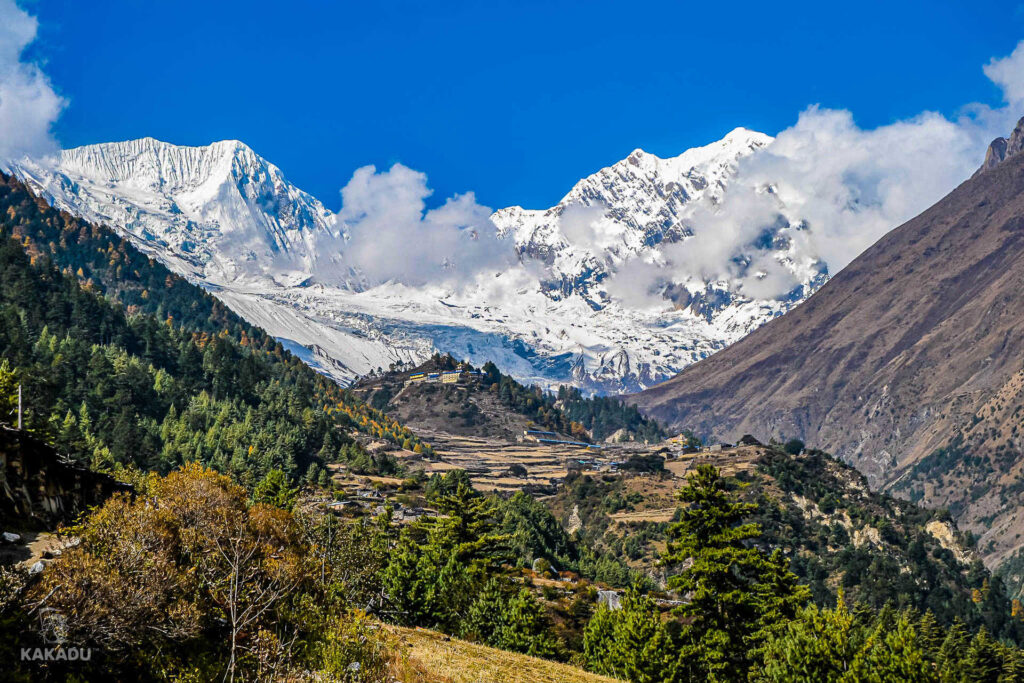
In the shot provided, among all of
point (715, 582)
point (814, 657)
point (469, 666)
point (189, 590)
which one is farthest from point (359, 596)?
point (814, 657)

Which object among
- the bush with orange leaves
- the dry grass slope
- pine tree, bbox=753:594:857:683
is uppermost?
the bush with orange leaves

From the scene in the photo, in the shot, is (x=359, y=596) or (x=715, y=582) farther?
(x=359, y=596)

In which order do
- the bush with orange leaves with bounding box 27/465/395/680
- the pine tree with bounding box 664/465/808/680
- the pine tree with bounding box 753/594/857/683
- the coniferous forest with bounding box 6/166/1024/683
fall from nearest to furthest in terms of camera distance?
the bush with orange leaves with bounding box 27/465/395/680, the coniferous forest with bounding box 6/166/1024/683, the pine tree with bounding box 664/465/808/680, the pine tree with bounding box 753/594/857/683

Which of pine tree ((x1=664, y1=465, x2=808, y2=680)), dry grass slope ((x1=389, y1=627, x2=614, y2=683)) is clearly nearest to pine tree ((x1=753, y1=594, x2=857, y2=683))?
pine tree ((x1=664, y1=465, x2=808, y2=680))

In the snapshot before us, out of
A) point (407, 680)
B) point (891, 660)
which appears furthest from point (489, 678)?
point (891, 660)

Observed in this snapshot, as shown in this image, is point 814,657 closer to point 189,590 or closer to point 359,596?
point 359,596

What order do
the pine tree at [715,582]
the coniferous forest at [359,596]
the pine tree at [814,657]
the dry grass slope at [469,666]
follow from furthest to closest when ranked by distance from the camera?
the pine tree at [814,657]
the pine tree at [715,582]
the dry grass slope at [469,666]
the coniferous forest at [359,596]

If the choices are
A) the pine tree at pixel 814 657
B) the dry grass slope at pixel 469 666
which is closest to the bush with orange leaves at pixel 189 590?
the dry grass slope at pixel 469 666

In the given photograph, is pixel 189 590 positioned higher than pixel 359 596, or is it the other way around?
pixel 189 590

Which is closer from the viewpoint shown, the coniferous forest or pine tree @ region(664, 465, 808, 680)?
the coniferous forest

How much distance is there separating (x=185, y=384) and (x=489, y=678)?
16102 centimetres

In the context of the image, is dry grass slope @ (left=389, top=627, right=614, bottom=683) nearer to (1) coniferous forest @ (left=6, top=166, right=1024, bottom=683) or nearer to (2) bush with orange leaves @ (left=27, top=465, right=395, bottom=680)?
(1) coniferous forest @ (left=6, top=166, right=1024, bottom=683)

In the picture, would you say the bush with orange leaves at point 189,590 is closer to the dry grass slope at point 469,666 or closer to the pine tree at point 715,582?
the dry grass slope at point 469,666

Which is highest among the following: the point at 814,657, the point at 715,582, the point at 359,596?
the point at 359,596
